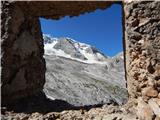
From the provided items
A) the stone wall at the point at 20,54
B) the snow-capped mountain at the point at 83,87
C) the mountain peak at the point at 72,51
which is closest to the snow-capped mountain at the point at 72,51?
the mountain peak at the point at 72,51

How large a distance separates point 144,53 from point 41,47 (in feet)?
7.71

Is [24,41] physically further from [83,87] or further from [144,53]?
[83,87]

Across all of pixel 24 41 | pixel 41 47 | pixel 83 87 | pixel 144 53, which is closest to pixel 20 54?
pixel 24 41

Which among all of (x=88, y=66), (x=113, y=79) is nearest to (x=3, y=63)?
(x=113, y=79)

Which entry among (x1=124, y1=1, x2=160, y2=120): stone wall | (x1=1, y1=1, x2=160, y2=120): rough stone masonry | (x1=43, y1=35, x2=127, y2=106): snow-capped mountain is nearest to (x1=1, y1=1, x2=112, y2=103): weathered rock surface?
(x1=1, y1=1, x2=160, y2=120): rough stone masonry

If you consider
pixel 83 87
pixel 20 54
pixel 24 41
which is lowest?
pixel 83 87

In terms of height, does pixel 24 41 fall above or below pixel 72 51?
above

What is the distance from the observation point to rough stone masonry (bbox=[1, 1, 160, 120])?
16.4 feet

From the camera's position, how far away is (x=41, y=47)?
6.88 metres

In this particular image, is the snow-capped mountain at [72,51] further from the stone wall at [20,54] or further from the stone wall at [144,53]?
the stone wall at [144,53]

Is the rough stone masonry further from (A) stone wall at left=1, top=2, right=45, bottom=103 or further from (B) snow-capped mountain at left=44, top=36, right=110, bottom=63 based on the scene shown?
(B) snow-capped mountain at left=44, top=36, right=110, bottom=63

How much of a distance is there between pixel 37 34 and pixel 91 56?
907 inches

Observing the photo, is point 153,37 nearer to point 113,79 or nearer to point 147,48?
point 147,48

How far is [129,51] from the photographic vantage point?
5258mm
